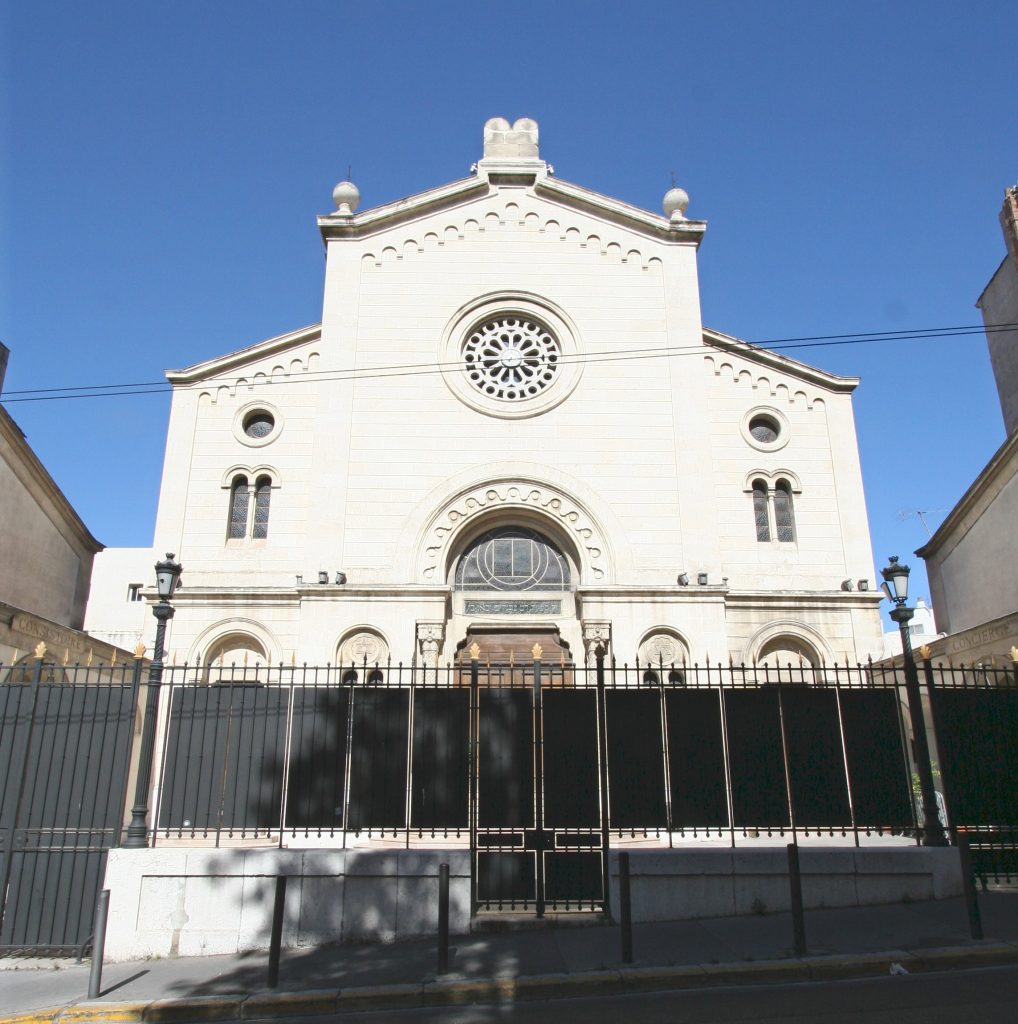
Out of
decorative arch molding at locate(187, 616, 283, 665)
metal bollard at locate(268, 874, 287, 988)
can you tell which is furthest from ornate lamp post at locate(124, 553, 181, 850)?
decorative arch molding at locate(187, 616, 283, 665)

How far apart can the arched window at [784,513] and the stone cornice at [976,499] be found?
3.93m

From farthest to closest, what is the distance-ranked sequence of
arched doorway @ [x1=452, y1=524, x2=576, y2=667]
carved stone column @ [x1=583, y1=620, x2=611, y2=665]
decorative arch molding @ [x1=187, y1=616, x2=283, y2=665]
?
arched doorway @ [x1=452, y1=524, x2=576, y2=667] < decorative arch molding @ [x1=187, y1=616, x2=283, y2=665] < carved stone column @ [x1=583, y1=620, x2=611, y2=665]

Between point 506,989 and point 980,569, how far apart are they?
1642cm

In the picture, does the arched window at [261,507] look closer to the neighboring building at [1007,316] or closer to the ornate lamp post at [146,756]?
the ornate lamp post at [146,756]

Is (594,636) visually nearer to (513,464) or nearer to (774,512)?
(513,464)

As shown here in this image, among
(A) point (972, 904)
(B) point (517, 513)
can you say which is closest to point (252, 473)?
(B) point (517, 513)

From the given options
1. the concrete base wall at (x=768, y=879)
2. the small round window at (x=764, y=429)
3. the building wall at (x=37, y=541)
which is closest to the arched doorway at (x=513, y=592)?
the small round window at (x=764, y=429)

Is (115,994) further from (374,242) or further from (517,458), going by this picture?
(374,242)

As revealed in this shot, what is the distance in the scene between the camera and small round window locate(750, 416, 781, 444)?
21750 millimetres

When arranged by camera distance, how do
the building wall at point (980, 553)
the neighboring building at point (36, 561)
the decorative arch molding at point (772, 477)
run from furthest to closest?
the decorative arch molding at point (772, 477)
the building wall at point (980, 553)
the neighboring building at point (36, 561)

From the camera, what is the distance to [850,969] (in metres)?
8.47

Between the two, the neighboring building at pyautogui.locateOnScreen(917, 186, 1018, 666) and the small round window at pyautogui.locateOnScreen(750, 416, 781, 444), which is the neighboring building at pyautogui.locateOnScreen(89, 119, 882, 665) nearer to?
the small round window at pyautogui.locateOnScreen(750, 416, 781, 444)

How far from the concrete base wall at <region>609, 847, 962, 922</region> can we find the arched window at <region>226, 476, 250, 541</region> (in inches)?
519

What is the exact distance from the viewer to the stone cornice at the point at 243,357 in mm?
21281
